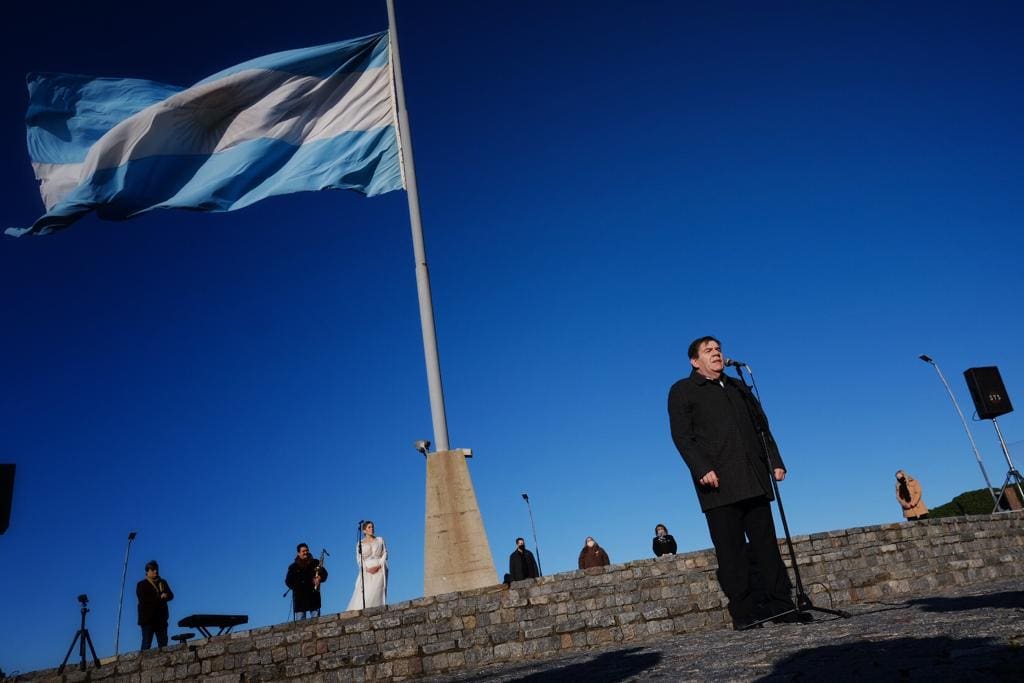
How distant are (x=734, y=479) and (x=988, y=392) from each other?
14.7 m

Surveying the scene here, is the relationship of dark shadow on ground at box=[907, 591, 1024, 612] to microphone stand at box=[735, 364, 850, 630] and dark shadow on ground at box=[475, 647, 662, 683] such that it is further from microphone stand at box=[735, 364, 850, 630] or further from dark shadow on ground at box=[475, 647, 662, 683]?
dark shadow on ground at box=[475, 647, 662, 683]

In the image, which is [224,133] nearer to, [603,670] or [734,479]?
[734,479]

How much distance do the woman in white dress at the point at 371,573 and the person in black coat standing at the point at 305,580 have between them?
604 mm

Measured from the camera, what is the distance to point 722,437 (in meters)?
5.29

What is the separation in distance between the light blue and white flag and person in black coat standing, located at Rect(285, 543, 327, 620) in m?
5.93

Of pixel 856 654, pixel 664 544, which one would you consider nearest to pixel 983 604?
pixel 856 654

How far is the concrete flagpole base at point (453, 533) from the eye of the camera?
826 cm

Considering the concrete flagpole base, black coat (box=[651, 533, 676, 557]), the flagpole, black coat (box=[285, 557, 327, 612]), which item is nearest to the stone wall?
the concrete flagpole base

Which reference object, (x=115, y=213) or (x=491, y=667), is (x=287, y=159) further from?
(x=491, y=667)

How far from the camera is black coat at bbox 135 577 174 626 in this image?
379 inches

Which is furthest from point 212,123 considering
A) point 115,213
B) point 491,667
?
point 491,667

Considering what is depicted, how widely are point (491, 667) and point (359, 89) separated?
9856mm

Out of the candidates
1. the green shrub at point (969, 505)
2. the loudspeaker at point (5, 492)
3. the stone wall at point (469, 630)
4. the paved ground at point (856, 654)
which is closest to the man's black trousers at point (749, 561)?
the paved ground at point (856, 654)

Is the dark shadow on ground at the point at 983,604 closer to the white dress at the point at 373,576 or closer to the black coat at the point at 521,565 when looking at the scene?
the white dress at the point at 373,576
